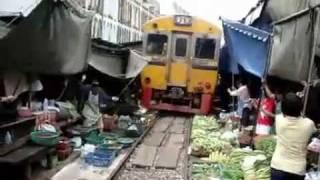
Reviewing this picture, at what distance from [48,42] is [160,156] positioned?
4206mm

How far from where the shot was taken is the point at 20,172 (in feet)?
28.3

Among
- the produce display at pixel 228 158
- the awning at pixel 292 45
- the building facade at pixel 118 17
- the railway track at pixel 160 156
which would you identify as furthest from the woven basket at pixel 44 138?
the building facade at pixel 118 17

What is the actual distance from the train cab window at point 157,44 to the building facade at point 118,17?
7.66 m

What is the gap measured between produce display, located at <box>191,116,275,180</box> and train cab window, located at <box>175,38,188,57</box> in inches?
202

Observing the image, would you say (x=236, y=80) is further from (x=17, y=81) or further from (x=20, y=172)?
(x=20, y=172)

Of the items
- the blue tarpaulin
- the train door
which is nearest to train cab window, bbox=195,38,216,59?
the train door

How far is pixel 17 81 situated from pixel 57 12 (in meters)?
1.94

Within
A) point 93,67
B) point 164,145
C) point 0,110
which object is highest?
point 93,67

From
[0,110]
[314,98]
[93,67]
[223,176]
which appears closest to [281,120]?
[314,98]

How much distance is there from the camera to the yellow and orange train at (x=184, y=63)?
60.1ft

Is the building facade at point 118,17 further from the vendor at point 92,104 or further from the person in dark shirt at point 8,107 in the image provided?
the person in dark shirt at point 8,107

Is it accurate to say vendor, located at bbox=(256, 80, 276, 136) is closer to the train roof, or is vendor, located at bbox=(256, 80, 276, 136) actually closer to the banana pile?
the banana pile

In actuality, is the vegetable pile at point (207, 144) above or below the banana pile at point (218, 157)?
above

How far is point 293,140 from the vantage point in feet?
18.2
